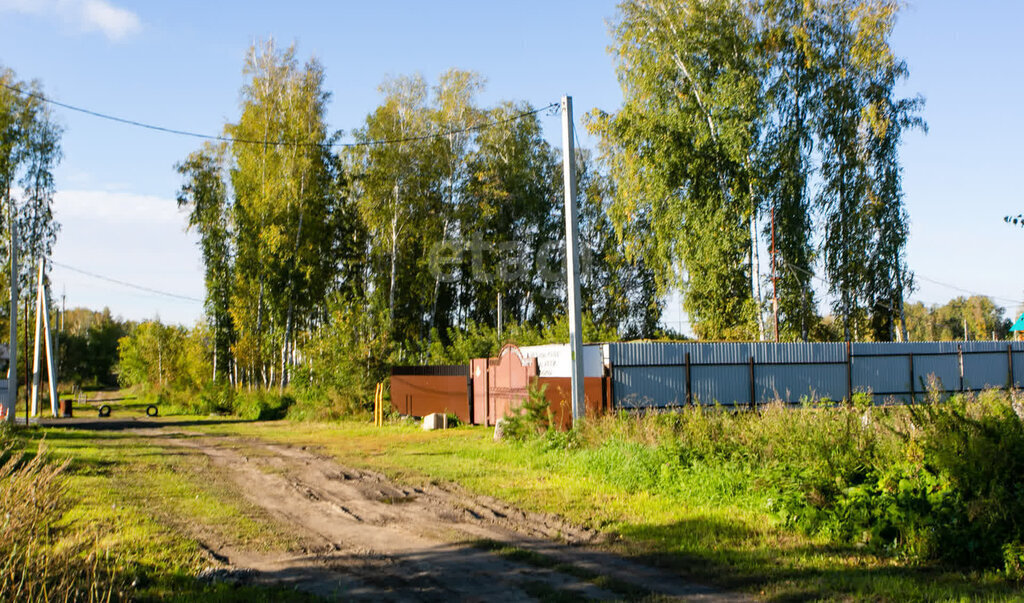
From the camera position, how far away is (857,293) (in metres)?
28.1

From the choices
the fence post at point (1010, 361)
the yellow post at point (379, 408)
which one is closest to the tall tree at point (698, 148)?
the fence post at point (1010, 361)

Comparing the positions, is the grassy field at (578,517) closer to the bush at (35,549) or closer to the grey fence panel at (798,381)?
the bush at (35,549)

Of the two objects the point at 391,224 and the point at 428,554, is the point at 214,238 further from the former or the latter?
the point at 428,554

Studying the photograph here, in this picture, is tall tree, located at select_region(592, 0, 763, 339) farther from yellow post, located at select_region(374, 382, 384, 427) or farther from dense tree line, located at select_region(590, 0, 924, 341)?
yellow post, located at select_region(374, 382, 384, 427)

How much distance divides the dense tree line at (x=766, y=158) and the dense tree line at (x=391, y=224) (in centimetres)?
503

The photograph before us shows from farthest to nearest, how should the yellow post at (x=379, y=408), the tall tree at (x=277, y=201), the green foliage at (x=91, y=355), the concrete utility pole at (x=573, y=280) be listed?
the green foliage at (x=91, y=355)
the tall tree at (x=277, y=201)
the yellow post at (x=379, y=408)
the concrete utility pole at (x=573, y=280)

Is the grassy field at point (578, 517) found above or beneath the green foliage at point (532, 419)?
beneath

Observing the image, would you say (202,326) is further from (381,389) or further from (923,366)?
(923,366)

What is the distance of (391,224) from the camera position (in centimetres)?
3625

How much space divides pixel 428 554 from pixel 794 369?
50.9 feet

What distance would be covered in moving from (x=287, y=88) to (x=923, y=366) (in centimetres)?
2885

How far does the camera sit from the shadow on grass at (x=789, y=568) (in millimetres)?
5762

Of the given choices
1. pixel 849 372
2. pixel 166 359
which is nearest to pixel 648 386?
pixel 849 372

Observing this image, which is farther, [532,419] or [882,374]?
[882,374]
